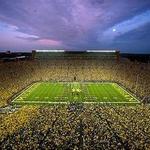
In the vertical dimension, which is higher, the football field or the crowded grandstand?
the crowded grandstand

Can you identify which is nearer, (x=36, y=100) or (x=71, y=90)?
(x=36, y=100)

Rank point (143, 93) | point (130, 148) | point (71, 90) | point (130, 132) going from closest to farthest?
point (130, 148)
point (130, 132)
point (143, 93)
point (71, 90)

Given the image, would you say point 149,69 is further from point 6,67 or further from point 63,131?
point 63,131

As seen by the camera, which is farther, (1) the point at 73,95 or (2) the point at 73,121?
(1) the point at 73,95

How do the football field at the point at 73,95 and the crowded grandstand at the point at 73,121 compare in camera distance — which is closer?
the crowded grandstand at the point at 73,121

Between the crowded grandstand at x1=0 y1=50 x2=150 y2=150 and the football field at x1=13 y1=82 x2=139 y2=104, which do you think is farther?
the football field at x1=13 y1=82 x2=139 y2=104

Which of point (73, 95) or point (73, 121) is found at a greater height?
point (73, 121)

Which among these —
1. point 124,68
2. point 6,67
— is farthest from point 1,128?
point 124,68

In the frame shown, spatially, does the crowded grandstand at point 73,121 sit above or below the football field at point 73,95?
above
